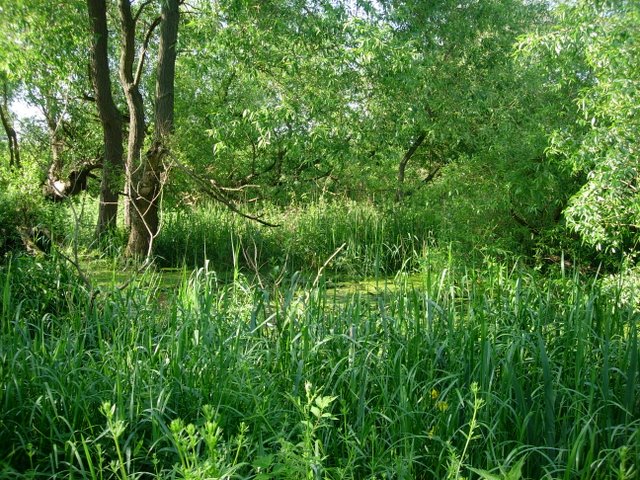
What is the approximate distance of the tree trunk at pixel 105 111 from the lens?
9156 mm

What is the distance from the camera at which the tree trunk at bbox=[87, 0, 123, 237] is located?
9.16m

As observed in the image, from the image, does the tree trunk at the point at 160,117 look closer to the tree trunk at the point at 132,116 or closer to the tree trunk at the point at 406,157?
the tree trunk at the point at 132,116

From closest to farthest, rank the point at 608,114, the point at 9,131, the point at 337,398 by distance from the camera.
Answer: the point at 337,398, the point at 608,114, the point at 9,131

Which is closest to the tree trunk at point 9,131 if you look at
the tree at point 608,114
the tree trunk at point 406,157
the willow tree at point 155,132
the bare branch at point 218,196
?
the willow tree at point 155,132

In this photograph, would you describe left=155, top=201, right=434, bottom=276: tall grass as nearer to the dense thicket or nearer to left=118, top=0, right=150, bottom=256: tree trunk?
the dense thicket

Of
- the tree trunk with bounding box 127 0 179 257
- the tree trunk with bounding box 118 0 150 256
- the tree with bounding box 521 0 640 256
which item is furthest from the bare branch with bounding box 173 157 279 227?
Answer: the tree with bounding box 521 0 640 256

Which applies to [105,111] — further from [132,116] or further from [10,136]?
[10,136]

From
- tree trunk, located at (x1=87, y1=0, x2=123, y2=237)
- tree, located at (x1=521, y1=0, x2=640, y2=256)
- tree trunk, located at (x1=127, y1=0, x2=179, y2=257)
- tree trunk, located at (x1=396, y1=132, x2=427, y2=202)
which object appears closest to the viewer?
tree, located at (x1=521, y1=0, x2=640, y2=256)

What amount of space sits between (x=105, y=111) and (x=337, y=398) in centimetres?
783

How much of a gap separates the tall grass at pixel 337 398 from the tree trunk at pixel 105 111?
6.00 m

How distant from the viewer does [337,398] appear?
2.89 m

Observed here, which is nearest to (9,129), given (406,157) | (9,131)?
(9,131)

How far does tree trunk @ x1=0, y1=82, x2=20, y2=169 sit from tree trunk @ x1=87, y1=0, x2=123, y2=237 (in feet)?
10.4

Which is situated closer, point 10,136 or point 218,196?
point 218,196
